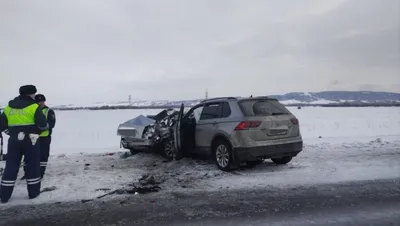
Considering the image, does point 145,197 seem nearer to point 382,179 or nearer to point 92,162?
point 92,162

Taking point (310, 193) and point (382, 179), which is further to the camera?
point (382, 179)

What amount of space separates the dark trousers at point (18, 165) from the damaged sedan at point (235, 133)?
3.56m

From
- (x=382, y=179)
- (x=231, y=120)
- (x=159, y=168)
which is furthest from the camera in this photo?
(x=159, y=168)

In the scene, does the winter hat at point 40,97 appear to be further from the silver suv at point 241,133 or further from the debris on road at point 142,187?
the silver suv at point 241,133

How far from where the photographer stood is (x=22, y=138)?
545 centimetres

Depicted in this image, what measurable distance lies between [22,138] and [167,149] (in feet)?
14.2

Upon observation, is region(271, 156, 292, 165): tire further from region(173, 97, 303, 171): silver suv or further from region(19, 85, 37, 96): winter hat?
region(19, 85, 37, 96): winter hat

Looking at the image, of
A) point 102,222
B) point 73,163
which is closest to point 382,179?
point 102,222

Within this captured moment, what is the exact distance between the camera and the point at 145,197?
5.55 m

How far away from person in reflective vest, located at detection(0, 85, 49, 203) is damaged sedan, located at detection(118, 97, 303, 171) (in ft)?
11.6

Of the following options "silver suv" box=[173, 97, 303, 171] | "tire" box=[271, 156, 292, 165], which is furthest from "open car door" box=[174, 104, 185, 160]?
"tire" box=[271, 156, 292, 165]

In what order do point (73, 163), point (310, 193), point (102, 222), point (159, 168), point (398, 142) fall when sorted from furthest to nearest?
1. point (398, 142)
2. point (73, 163)
3. point (159, 168)
4. point (310, 193)
5. point (102, 222)

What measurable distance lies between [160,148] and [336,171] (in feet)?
15.7

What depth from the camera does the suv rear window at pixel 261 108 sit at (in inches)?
284
